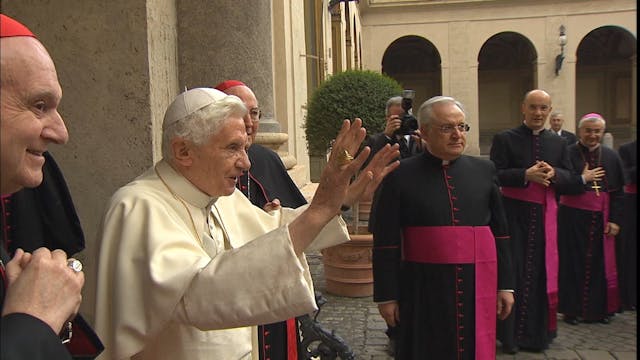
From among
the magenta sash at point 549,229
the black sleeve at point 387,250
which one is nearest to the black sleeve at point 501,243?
the black sleeve at point 387,250

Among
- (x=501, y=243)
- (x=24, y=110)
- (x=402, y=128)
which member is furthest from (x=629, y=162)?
(x=24, y=110)

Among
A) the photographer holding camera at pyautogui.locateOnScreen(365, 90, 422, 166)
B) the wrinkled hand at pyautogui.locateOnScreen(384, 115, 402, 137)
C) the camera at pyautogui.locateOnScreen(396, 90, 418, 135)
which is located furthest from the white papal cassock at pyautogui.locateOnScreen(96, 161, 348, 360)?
the wrinkled hand at pyautogui.locateOnScreen(384, 115, 402, 137)

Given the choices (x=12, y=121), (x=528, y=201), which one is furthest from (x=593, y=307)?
(x=12, y=121)

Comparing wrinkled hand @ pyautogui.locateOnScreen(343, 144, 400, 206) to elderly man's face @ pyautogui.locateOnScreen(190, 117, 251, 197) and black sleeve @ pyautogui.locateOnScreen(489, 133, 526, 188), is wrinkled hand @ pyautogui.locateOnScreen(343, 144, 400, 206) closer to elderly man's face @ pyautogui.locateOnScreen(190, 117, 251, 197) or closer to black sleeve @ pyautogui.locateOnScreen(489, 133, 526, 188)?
elderly man's face @ pyautogui.locateOnScreen(190, 117, 251, 197)

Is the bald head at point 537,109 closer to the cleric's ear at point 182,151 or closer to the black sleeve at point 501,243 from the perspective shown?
the black sleeve at point 501,243

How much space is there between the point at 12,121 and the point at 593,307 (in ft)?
18.3

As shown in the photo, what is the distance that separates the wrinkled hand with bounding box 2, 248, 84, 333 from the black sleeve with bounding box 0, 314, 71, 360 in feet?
0.07

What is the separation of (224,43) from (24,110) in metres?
3.01

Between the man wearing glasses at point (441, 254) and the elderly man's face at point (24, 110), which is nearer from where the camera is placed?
the elderly man's face at point (24, 110)

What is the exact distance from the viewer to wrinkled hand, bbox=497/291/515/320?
3268 mm

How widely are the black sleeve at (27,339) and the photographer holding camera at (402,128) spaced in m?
3.14

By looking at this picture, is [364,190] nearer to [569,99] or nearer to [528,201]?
[528,201]

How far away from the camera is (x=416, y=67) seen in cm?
3112

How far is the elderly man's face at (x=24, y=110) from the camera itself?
1223mm
